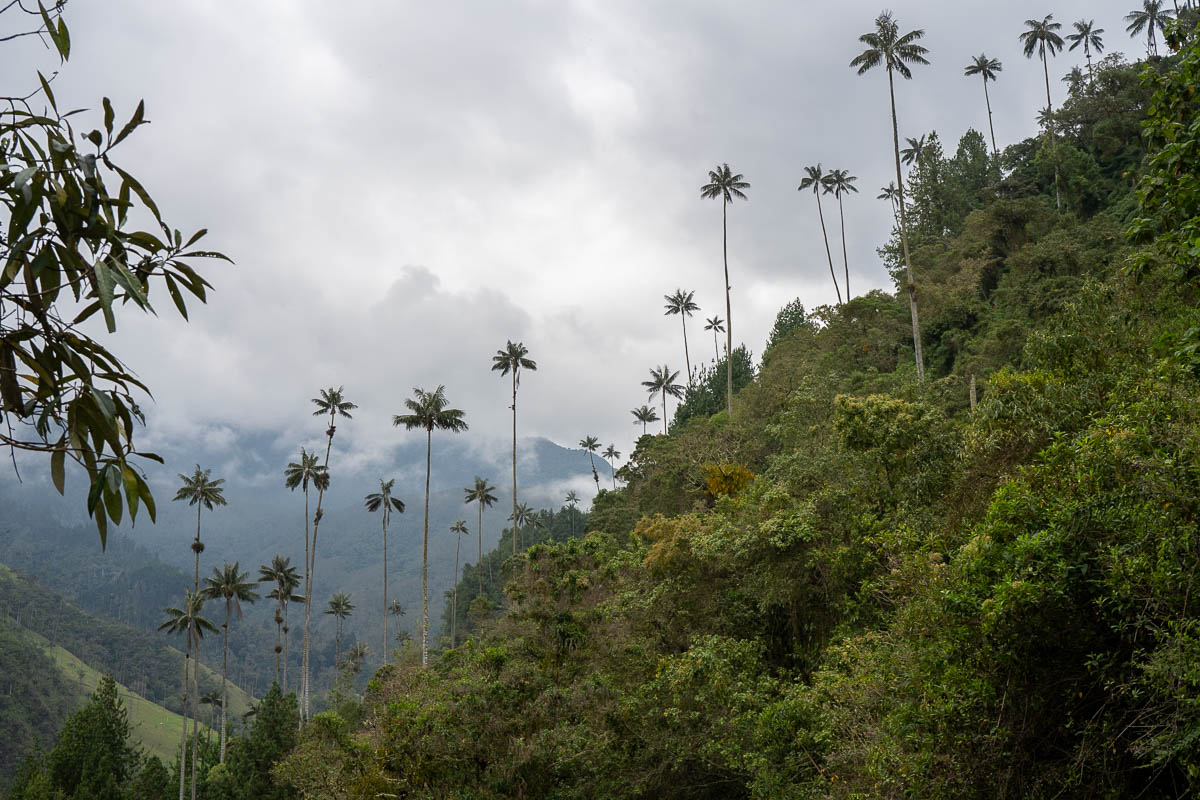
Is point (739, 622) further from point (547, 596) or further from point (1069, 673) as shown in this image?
point (1069, 673)

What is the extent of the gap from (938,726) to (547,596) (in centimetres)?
1538

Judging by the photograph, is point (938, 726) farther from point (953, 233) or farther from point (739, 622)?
point (953, 233)

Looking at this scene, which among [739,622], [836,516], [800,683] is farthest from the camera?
[739,622]

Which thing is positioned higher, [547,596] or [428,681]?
[547,596]

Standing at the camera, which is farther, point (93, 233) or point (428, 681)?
point (428, 681)

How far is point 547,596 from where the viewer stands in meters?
22.8

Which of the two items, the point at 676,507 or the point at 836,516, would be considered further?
the point at 676,507

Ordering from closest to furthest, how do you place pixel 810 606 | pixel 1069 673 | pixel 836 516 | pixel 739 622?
pixel 1069 673 < pixel 836 516 < pixel 810 606 < pixel 739 622

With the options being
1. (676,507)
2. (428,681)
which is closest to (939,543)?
(428,681)

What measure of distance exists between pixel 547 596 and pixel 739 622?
19.6 ft

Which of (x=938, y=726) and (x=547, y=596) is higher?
(x=547, y=596)

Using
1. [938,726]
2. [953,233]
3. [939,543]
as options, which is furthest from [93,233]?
[953,233]

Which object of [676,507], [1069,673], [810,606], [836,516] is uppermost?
[676,507]

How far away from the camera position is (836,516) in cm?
1758
